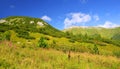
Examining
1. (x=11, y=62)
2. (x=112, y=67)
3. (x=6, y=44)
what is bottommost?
(x=112, y=67)

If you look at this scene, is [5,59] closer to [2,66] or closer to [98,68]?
[2,66]

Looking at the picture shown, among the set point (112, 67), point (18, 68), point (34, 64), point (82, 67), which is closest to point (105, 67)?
point (112, 67)

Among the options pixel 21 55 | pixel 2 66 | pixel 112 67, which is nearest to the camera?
pixel 2 66

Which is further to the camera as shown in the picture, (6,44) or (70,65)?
(6,44)

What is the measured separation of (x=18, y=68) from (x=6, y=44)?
14.1ft

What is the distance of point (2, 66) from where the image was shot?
7566 mm

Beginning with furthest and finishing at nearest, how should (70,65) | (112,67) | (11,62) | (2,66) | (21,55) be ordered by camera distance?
1. (112,67)
2. (21,55)
3. (70,65)
4. (11,62)
5. (2,66)

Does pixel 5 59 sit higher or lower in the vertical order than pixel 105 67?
higher

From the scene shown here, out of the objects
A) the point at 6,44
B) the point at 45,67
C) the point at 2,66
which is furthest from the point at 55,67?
the point at 6,44

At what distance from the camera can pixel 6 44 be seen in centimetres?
1166

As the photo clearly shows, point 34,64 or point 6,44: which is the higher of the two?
point 6,44

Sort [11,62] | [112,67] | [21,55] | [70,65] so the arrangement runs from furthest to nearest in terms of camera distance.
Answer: [112,67]
[21,55]
[70,65]
[11,62]

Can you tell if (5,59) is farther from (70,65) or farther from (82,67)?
(82,67)

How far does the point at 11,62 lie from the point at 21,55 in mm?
1893
